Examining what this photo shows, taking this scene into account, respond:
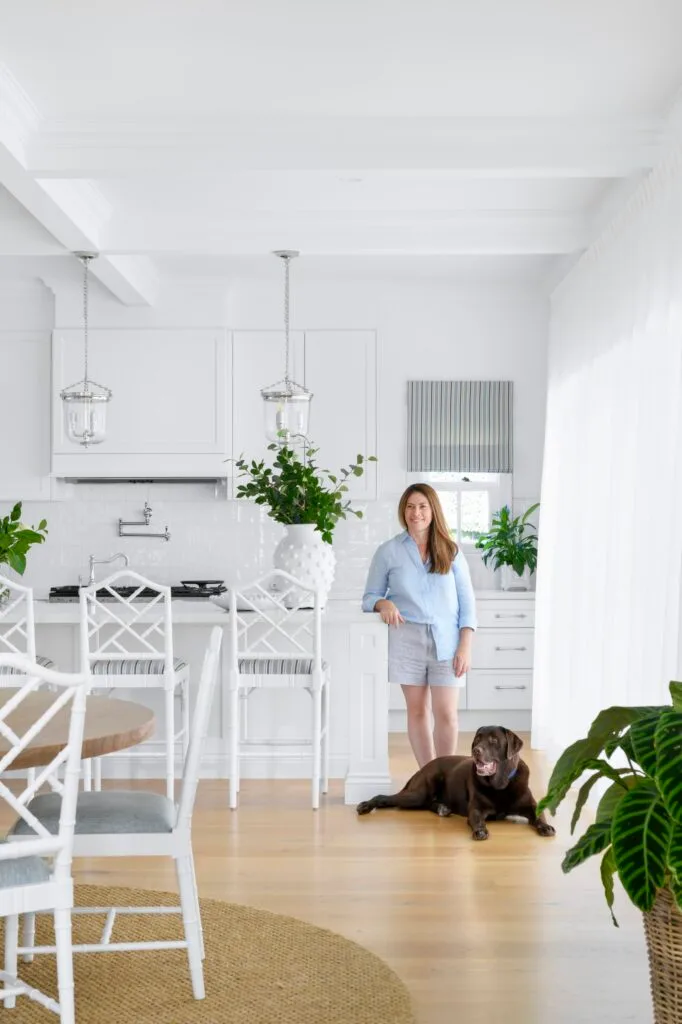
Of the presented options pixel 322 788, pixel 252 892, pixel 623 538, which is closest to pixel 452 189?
pixel 623 538

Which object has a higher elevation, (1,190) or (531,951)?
(1,190)

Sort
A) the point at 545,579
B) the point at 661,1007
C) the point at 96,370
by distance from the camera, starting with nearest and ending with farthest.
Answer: the point at 661,1007, the point at 545,579, the point at 96,370

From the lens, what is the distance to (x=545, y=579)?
252 inches

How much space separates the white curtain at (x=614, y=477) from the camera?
413 cm

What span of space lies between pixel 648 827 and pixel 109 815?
4.44 feet

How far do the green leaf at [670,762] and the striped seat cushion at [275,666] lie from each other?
110 inches

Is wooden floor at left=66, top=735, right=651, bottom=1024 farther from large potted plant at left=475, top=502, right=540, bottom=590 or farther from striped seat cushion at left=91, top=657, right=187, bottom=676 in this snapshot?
large potted plant at left=475, top=502, right=540, bottom=590

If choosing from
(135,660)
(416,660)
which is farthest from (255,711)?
(416,660)

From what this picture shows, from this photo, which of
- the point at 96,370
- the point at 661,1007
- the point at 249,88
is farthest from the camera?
the point at 96,370

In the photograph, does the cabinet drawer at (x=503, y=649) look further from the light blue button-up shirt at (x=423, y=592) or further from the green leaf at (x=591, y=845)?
the green leaf at (x=591, y=845)

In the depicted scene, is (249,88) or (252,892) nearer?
(252,892)

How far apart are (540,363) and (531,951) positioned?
4.80 metres

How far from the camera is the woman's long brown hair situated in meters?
5.20

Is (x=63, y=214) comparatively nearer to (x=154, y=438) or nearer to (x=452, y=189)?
(x=452, y=189)
